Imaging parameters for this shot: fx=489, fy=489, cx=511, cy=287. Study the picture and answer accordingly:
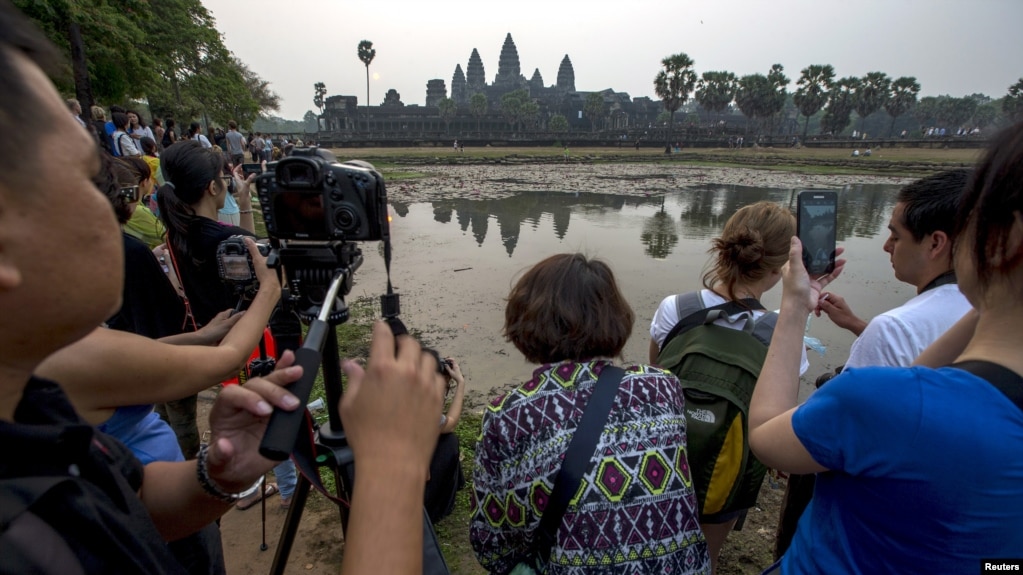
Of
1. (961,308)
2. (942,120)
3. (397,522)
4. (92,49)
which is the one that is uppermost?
(942,120)

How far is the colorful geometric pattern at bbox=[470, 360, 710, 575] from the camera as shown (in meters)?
1.18

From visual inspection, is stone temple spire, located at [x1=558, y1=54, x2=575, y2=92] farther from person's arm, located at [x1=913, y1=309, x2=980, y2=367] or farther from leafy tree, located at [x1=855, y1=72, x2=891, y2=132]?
person's arm, located at [x1=913, y1=309, x2=980, y2=367]

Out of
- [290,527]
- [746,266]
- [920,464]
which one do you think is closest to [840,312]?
[746,266]

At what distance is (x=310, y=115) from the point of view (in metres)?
118

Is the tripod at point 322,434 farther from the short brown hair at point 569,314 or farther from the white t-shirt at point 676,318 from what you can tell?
the white t-shirt at point 676,318

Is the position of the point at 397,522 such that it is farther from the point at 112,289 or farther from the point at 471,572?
the point at 471,572

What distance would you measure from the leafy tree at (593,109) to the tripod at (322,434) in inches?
2556

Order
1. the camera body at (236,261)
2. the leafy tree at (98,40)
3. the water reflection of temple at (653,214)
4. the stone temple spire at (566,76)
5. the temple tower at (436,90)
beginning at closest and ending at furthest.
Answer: the camera body at (236,261) → the water reflection of temple at (653,214) → the leafy tree at (98,40) → the temple tower at (436,90) → the stone temple spire at (566,76)

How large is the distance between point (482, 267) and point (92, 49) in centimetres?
1518

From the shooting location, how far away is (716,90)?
58.4m

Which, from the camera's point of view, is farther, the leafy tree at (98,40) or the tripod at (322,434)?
the leafy tree at (98,40)

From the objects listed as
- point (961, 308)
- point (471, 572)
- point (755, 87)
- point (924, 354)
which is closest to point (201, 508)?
point (471, 572)

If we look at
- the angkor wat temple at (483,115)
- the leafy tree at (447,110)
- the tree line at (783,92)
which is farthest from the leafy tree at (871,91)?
the leafy tree at (447,110)

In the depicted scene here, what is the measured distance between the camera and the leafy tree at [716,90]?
2265 inches
